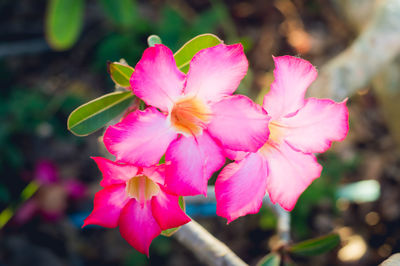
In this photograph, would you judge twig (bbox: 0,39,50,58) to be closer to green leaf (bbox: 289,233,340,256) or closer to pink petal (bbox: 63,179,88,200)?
pink petal (bbox: 63,179,88,200)

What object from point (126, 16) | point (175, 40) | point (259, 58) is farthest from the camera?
point (259, 58)

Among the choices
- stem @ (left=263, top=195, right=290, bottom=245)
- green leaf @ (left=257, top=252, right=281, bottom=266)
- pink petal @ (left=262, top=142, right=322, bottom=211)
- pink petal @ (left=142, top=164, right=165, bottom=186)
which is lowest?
stem @ (left=263, top=195, right=290, bottom=245)

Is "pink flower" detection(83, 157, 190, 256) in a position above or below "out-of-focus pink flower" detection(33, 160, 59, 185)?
above

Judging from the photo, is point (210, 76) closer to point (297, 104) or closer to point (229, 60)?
point (229, 60)

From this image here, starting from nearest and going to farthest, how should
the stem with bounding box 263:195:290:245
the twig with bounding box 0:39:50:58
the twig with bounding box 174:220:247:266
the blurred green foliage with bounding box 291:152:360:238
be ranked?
the twig with bounding box 174:220:247:266 → the stem with bounding box 263:195:290:245 → the blurred green foliage with bounding box 291:152:360:238 → the twig with bounding box 0:39:50:58

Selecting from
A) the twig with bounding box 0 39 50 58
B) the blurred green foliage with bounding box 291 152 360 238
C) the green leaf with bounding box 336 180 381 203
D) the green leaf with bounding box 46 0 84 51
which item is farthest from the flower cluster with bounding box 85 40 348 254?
the twig with bounding box 0 39 50 58

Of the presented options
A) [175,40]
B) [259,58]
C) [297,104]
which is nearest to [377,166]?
[259,58]

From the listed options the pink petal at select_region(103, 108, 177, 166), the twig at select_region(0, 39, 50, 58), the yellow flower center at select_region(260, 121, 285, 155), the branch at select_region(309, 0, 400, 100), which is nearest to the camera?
the pink petal at select_region(103, 108, 177, 166)

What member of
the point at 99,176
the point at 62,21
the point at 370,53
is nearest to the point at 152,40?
the point at 370,53
